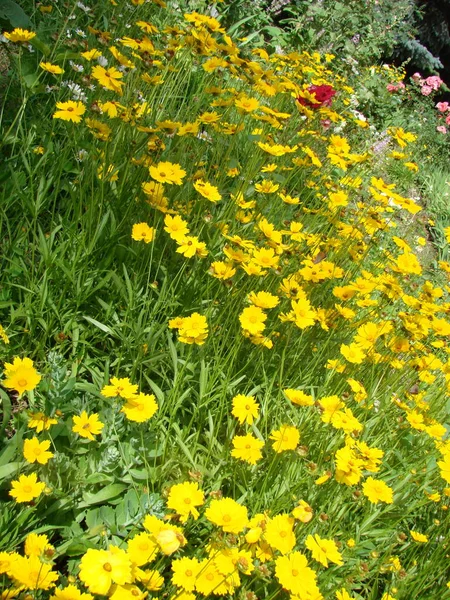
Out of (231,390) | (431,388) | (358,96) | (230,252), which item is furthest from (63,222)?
(358,96)

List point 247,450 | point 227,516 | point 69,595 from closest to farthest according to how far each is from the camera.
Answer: point 69,595
point 227,516
point 247,450

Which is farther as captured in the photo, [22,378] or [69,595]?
[22,378]

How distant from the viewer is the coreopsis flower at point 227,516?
43.8 inches

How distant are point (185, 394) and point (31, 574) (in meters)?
0.67

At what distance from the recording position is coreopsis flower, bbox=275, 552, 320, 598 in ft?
3.75

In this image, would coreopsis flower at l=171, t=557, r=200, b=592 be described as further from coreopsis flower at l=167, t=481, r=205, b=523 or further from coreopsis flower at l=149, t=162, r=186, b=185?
coreopsis flower at l=149, t=162, r=186, b=185

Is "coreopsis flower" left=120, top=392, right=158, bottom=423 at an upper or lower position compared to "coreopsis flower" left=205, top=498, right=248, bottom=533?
lower

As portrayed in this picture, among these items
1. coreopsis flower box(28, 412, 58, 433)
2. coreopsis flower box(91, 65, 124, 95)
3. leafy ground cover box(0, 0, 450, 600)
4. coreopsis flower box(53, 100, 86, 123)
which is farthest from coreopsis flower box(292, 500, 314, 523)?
coreopsis flower box(91, 65, 124, 95)

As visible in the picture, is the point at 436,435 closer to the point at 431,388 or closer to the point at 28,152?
the point at 431,388

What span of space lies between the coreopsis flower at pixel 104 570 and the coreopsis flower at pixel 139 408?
13.0 inches

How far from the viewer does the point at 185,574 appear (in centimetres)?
108

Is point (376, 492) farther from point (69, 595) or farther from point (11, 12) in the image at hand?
point (11, 12)

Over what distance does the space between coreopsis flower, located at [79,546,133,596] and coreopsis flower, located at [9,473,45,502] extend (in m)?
0.18

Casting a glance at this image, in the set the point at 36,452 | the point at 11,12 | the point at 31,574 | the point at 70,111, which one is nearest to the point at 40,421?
the point at 36,452
